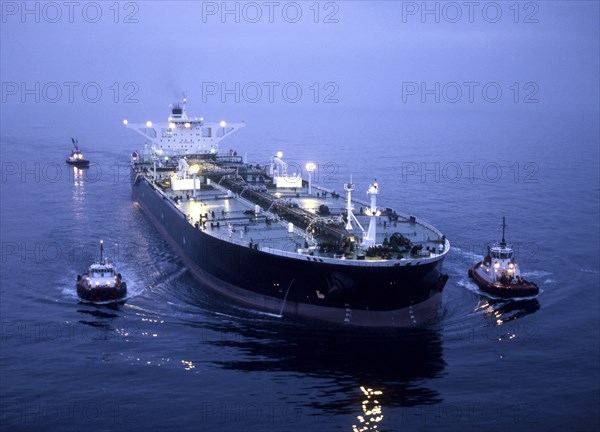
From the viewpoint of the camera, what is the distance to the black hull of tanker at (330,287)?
90.8 ft

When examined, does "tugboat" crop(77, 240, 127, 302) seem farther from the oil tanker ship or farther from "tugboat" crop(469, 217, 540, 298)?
"tugboat" crop(469, 217, 540, 298)

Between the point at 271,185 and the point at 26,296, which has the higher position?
the point at 271,185

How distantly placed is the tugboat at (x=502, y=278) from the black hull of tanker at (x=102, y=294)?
1787 cm

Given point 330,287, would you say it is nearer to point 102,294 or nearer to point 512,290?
point 512,290

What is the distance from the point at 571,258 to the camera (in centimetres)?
4125

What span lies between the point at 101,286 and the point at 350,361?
1320 cm

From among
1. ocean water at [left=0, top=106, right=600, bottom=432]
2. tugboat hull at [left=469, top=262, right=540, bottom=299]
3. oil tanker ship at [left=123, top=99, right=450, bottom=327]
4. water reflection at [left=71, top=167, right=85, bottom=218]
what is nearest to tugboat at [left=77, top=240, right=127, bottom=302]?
ocean water at [left=0, top=106, right=600, bottom=432]

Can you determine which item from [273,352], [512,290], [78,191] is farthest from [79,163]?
[273,352]

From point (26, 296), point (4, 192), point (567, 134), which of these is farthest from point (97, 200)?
point (567, 134)

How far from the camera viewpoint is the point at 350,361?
1020 inches

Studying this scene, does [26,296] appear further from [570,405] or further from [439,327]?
[570,405]

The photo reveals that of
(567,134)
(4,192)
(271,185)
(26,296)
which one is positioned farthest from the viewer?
(567,134)

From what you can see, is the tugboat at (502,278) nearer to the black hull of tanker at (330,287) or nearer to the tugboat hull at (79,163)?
the black hull of tanker at (330,287)

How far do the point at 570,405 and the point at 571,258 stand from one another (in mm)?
20176
